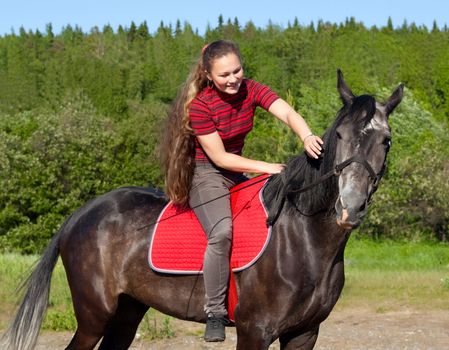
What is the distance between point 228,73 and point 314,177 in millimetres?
868

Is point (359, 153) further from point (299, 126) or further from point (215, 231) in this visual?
point (215, 231)

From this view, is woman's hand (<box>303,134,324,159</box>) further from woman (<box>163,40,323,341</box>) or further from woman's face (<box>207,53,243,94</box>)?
woman's face (<box>207,53,243,94</box>)

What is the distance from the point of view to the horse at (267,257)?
4.33 m

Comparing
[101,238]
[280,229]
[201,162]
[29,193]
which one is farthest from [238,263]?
[29,193]

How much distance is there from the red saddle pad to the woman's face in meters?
0.67

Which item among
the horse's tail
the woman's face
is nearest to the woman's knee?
the woman's face

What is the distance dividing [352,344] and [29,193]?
4087cm

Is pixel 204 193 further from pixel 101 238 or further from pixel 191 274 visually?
pixel 101 238

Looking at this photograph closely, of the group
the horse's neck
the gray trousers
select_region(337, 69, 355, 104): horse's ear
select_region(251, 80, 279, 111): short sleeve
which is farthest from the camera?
select_region(251, 80, 279, 111): short sleeve

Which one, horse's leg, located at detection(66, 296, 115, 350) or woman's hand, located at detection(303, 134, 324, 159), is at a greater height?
woman's hand, located at detection(303, 134, 324, 159)

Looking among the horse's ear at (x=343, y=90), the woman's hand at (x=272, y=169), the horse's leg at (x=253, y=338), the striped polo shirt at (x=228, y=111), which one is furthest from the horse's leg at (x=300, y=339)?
the horse's ear at (x=343, y=90)

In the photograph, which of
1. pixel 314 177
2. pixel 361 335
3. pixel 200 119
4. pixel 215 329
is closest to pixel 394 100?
pixel 314 177

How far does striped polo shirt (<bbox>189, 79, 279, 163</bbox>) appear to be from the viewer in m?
5.11

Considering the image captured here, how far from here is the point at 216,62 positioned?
16.4 ft
